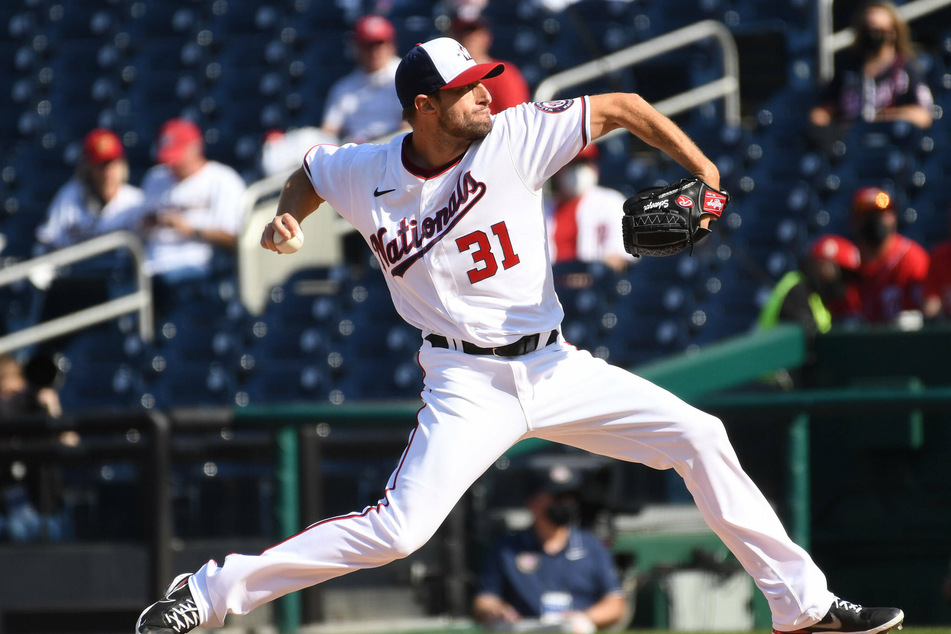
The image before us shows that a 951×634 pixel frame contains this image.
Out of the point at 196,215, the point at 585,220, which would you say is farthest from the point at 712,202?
the point at 196,215

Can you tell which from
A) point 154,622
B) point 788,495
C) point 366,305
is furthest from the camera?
point 366,305

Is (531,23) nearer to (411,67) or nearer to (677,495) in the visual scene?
(677,495)

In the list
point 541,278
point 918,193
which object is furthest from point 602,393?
point 918,193

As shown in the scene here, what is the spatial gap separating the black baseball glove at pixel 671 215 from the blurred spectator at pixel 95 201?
5247 mm

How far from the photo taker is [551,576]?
17.2 feet

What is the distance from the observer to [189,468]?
212 inches

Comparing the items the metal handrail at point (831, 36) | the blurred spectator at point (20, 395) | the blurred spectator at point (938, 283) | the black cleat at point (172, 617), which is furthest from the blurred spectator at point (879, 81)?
the black cleat at point (172, 617)

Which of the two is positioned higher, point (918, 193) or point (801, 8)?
point (801, 8)

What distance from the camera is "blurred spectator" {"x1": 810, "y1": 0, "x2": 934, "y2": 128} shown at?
7.53m

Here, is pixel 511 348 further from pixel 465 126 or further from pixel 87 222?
pixel 87 222

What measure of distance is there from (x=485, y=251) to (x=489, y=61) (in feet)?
12.5

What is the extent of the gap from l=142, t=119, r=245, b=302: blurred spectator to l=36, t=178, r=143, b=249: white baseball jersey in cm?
22

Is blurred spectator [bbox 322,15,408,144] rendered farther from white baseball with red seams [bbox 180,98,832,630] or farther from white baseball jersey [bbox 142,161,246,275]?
white baseball with red seams [bbox 180,98,832,630]

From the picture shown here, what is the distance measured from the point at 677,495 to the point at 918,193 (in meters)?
3.12
